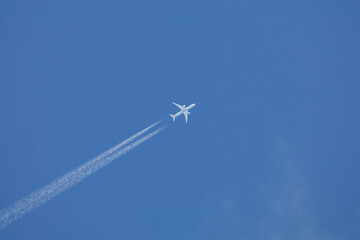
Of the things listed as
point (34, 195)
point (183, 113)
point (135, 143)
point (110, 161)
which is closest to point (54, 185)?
point (34, 195)

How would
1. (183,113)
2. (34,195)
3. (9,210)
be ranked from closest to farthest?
(9,210) < (34,195) < (183,113)

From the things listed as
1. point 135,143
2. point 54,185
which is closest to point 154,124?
point 135,143

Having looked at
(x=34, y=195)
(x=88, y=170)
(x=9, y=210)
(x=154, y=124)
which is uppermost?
(x=154, y=124)

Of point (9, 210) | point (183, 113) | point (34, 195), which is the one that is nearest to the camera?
point (9, 210)

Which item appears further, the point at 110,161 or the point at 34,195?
the point at 110,161

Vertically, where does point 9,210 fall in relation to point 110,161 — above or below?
below

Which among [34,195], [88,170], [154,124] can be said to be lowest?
[34,195]

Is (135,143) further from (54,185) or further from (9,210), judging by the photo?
(9,210)

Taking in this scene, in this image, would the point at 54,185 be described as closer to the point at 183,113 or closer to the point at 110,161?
the point at 110,161

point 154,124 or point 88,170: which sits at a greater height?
point 154,124
